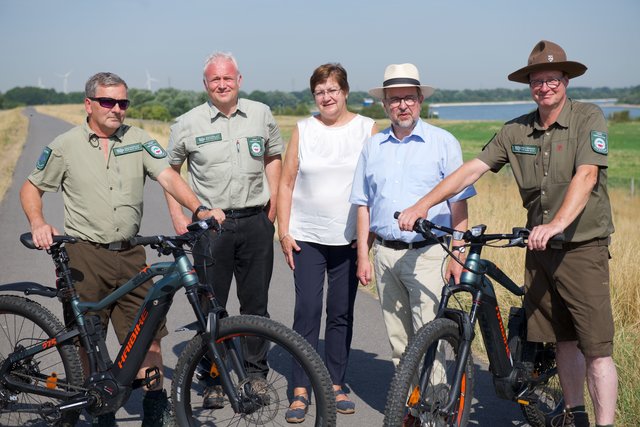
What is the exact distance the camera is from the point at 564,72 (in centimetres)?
417

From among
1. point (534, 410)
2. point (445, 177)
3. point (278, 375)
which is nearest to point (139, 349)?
point (278, 375)

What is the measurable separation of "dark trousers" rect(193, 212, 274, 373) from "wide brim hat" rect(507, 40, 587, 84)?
1991 mm

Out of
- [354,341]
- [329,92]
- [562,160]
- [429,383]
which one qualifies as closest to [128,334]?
[429,383]

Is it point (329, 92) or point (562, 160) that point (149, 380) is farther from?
point (562, 160)

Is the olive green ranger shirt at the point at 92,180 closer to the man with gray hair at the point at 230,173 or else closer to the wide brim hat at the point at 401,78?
the man with gray hair at the point at 230,173

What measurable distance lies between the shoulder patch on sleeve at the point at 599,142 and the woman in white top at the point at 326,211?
1.60 m

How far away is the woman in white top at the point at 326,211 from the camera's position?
515cm

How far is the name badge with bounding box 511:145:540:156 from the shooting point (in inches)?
165

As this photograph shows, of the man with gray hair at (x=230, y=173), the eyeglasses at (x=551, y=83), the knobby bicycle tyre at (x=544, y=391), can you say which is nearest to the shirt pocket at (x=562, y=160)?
the eyeglasses at (x=551, y=83)

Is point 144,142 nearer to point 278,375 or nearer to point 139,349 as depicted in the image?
point 139,349

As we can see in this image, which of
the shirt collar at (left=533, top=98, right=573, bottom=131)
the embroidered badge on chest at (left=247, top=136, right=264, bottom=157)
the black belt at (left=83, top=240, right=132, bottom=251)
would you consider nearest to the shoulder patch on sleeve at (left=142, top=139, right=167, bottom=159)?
the black belt at (left=83, top=240, right=132, bottom=251)

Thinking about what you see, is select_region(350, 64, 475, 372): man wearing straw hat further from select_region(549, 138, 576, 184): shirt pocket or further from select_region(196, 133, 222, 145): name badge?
select_region(196, 133, 222, 145): name badge

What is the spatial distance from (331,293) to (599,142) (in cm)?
204

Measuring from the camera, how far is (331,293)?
5.28 m
